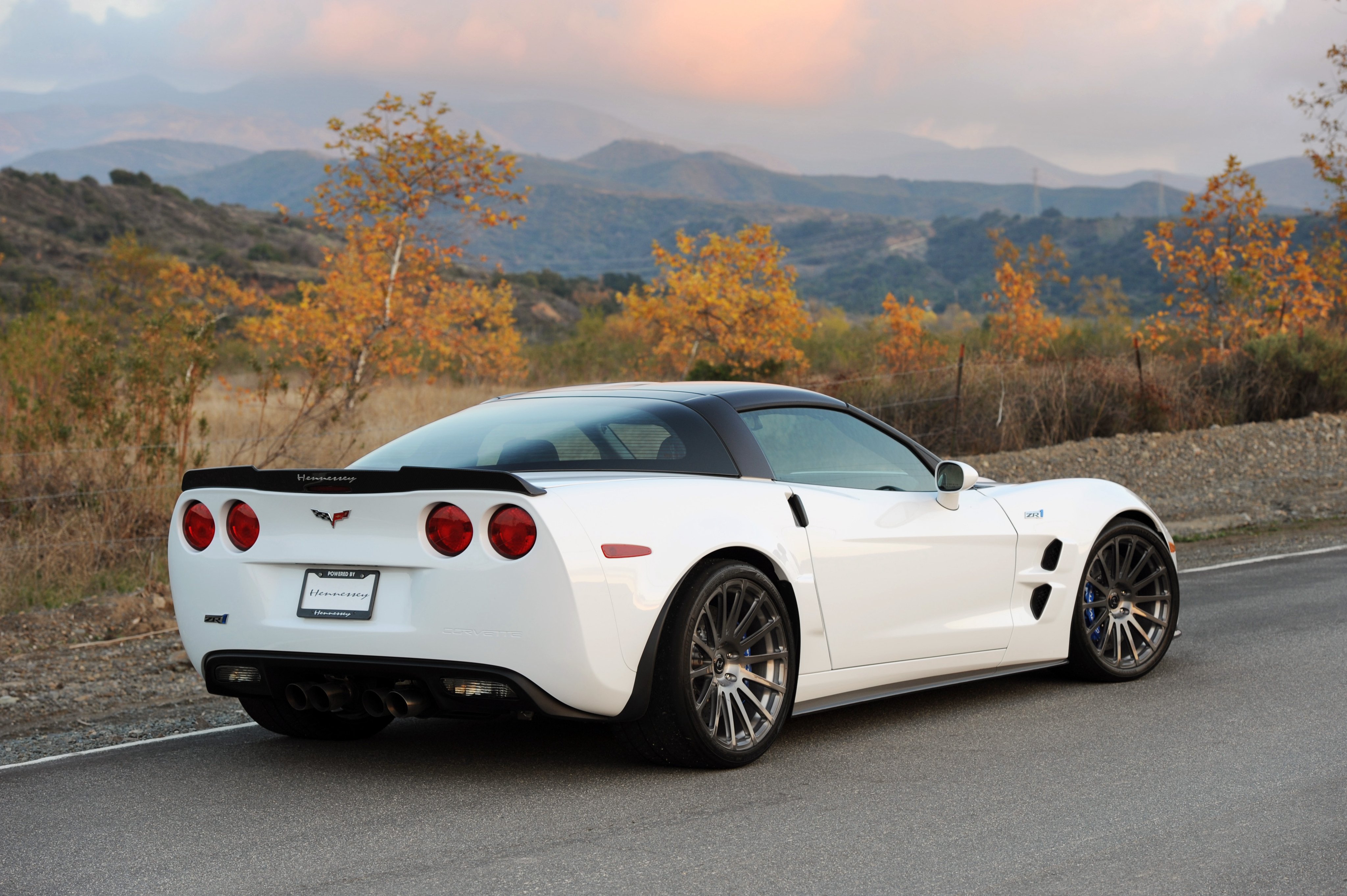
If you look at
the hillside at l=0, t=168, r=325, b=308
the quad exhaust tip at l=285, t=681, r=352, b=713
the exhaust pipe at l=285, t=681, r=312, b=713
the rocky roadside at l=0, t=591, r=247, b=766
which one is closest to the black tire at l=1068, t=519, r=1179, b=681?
the quad exhaust tip at l=285, t=681, r=352, b=713

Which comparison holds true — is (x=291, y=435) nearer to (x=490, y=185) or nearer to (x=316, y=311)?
(x=316, y=311)

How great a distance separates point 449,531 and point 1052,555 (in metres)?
3.01

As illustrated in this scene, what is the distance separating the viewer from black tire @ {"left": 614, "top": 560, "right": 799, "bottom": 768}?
4.63 metres

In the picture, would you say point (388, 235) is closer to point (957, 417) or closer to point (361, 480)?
point (957, 417)

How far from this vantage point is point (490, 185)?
65.7 feet

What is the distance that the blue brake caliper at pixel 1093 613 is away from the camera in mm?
6273

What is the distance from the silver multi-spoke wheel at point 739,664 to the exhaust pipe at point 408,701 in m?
0.93

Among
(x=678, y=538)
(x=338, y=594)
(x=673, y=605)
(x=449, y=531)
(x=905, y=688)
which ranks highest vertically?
(x=449, y=531)

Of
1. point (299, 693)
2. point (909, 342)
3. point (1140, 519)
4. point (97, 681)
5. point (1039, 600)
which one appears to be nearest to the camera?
point (299, 693)

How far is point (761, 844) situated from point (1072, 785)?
1279 millimetres

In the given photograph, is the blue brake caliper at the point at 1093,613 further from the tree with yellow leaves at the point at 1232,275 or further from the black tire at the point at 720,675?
the tree with yellow leaves at the point at 1232,275

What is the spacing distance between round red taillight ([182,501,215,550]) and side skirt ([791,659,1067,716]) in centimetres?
231

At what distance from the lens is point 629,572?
4.48 metres

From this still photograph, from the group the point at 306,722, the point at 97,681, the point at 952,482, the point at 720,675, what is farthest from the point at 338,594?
the point at 97,681
